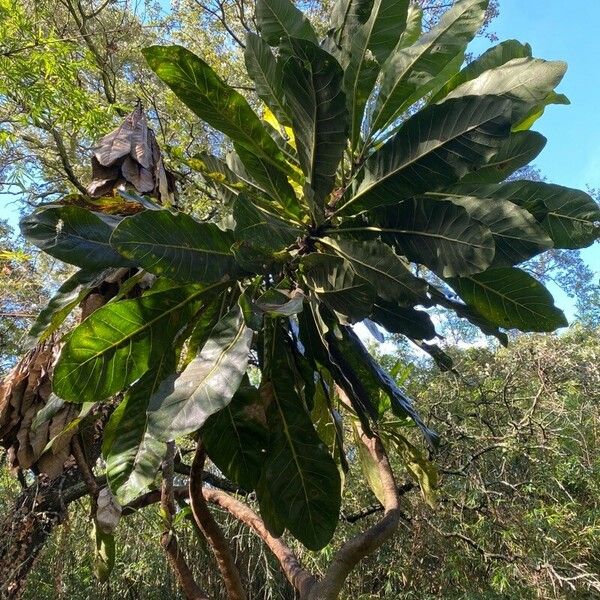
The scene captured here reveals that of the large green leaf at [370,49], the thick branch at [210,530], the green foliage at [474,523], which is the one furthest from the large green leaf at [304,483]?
the green foliage at [474,523]

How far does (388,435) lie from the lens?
5.02ft

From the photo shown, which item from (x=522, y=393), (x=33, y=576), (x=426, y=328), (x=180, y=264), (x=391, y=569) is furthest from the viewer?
(x=522, y=393)

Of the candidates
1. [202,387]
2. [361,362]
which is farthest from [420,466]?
[202,387]

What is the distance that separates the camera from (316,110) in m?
0.90

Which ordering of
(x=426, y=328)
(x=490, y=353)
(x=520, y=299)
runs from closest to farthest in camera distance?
(x=520, y=299) < (x=426, y=328) < (x=490, y=353)

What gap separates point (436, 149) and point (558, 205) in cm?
30

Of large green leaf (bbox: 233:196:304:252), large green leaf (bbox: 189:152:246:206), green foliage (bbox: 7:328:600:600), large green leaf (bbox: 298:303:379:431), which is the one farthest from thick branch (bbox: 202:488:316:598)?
green foliage (bbox: 7:328:600:600)

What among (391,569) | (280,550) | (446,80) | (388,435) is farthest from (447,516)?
(446,80)

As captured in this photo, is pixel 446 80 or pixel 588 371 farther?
pixel 588 371

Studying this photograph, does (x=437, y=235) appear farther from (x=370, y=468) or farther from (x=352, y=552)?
(x=370, y=468)

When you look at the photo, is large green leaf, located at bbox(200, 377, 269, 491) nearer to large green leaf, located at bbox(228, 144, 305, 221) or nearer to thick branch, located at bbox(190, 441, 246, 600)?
thick branch, located at bbox(190, 441, 246, 600)

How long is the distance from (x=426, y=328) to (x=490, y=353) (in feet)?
16.0

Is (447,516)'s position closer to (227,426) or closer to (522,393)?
(522,393)

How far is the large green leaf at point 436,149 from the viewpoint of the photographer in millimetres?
810
